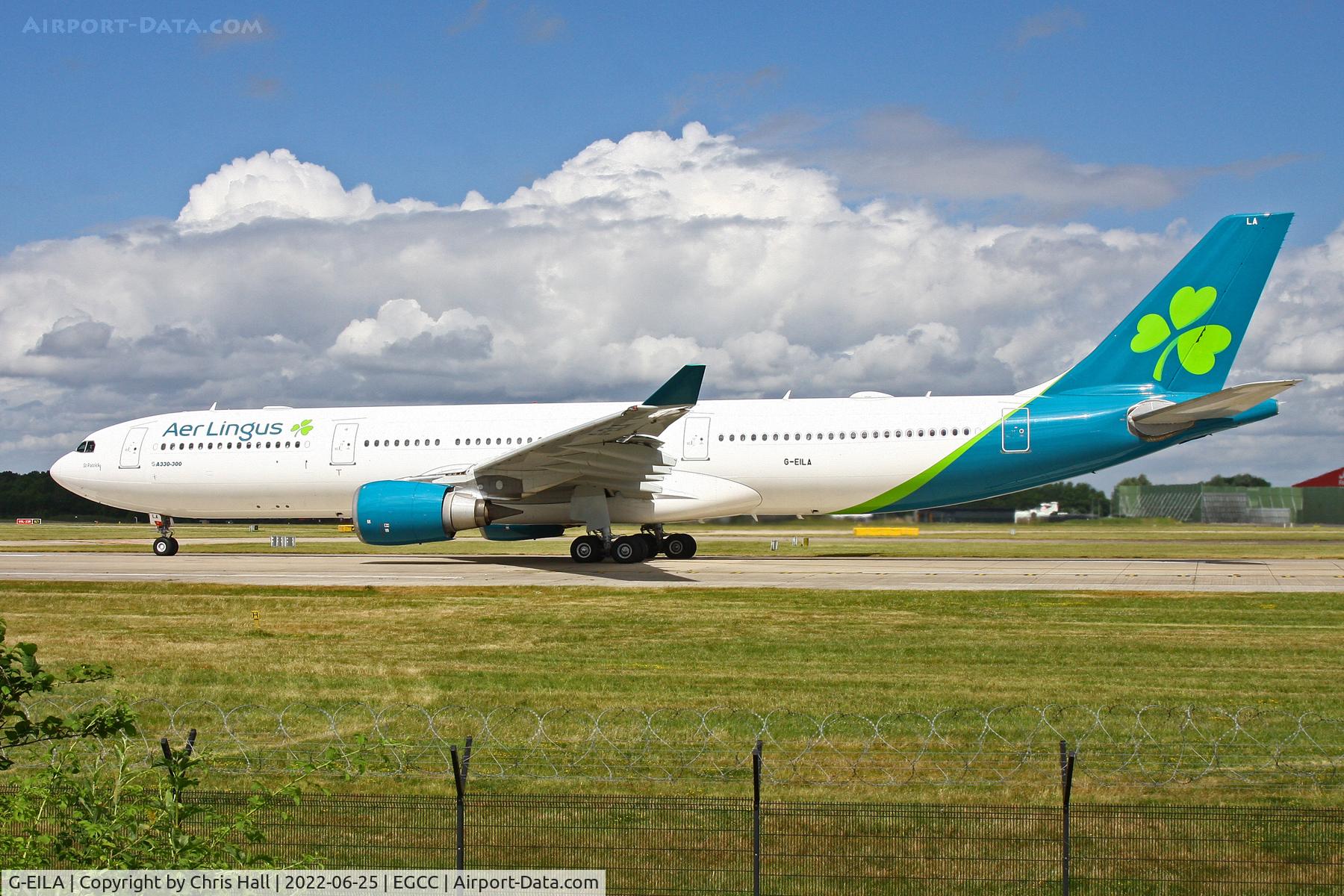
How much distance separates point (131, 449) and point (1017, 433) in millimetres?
24537

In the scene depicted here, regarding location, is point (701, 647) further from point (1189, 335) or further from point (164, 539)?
point (164, 539)

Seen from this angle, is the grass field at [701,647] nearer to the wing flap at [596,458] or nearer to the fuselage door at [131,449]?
the wing flap at [596,458]

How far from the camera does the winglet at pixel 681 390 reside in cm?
2244

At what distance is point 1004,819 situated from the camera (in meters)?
7.59

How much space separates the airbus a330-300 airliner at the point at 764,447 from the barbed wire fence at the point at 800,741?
13.9 meters

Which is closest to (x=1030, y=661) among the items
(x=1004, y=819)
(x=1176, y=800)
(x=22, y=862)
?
(x=1176, y=800)

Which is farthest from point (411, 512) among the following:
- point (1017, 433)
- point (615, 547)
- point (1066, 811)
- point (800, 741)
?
point (1066, 811)

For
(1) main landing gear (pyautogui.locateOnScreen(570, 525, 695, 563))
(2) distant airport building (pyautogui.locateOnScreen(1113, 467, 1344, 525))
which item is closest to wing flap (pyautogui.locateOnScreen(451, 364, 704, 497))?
(1) main landing gear (pyautogui.locateOnScreen(570, 525, 695, 563))

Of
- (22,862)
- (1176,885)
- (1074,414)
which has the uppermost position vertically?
(1074,414)

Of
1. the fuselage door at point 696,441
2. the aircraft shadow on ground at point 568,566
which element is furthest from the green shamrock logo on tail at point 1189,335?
the aircraft shadow on ground at point 568,566

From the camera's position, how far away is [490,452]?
29.5 metres

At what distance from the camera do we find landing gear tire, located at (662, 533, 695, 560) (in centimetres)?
3053

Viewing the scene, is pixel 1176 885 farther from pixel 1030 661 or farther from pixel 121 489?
pixel 121 489

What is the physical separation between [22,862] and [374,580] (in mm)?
19472
